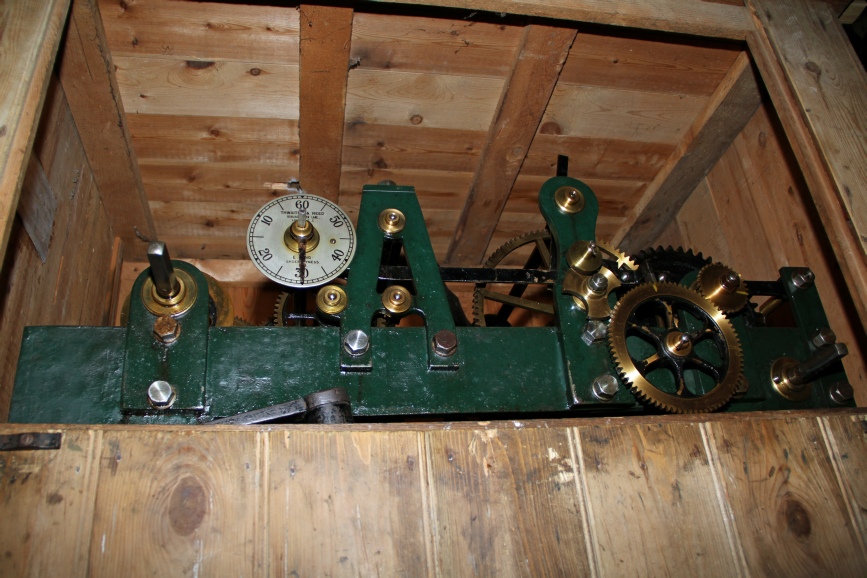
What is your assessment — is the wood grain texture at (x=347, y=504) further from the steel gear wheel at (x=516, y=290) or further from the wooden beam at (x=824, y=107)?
the wooden beam at (x=824, y=107)

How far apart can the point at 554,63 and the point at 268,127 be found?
34.1 inches

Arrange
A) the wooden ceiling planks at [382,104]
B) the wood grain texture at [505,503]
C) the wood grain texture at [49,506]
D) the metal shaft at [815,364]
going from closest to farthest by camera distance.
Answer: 1. the wood grain texture at [49,506]
2. the wood grain texture at [505,503]
3. the metal shaft at [815,364]
4. the wooden ceiling planks at [382,104]

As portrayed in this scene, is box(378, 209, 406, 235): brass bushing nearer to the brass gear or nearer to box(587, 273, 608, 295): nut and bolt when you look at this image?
box(587, 273, 608, 295): nut and bolt

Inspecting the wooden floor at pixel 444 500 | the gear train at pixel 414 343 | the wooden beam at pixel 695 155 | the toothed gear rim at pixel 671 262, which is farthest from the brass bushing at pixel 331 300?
the wooden beam at pixel 695 155

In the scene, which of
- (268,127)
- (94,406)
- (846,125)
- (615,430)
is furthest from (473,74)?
(94,406)

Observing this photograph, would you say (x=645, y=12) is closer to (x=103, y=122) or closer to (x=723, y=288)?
(x=723, y=288)

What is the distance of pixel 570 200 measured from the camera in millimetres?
2016

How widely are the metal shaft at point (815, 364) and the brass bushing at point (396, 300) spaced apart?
964 millimetres

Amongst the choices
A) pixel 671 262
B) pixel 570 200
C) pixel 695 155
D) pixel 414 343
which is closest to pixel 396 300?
pixel 414 343

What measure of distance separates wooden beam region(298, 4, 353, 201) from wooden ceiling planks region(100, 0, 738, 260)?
1.5 inches

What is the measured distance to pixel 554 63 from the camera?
209cm

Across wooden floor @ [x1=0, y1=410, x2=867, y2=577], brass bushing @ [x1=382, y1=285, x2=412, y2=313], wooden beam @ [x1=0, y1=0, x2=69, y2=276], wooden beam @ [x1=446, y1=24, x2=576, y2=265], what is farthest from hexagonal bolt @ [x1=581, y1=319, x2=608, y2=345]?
wooden beam @ [x1=0, y1=0, x2=69, y2=276]

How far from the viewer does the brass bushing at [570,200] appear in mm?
2014

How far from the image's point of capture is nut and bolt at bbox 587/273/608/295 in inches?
71.7
